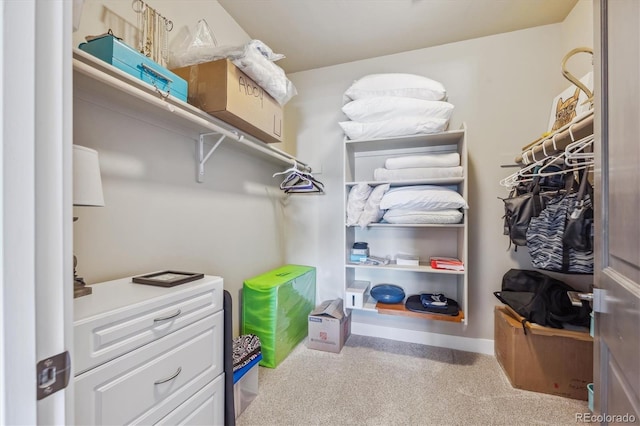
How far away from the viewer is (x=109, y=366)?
82 centimetres

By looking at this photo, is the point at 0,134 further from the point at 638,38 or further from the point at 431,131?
the point at 431,131

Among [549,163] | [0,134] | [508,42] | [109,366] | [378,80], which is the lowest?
[109,366]

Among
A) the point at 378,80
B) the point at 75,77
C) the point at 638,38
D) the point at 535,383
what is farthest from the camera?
the point at 378,80

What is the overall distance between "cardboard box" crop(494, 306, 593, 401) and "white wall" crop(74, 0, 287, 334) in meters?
1.90

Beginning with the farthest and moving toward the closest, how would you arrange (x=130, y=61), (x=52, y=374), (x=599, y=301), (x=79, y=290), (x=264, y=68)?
(x=264, y=68) < (x=130, y=61) < (x=79, y=290) < (x=599, y=301) < (x=52, y=374)

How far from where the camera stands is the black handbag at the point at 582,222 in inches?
51.0

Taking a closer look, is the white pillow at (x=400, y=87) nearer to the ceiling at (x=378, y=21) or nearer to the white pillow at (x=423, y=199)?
the ceiling at (x=378, y=21)

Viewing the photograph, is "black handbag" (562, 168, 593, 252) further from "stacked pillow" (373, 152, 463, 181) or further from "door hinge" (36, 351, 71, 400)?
"door hinge" (36, 351, 71, 400)

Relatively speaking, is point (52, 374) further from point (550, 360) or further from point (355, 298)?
point (550, 360)

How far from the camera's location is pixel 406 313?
2.01 m

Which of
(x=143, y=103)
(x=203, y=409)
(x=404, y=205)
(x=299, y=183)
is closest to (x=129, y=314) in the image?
(x=203, y=409)

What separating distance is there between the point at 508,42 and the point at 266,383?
10.2 ft

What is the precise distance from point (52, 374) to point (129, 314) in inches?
19.7

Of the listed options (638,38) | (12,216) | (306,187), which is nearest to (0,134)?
(12,216)
